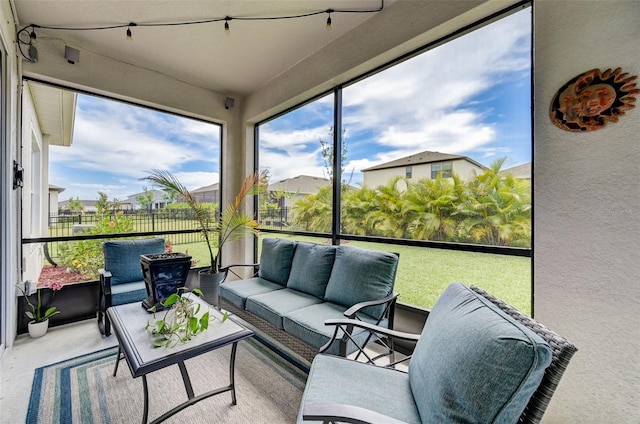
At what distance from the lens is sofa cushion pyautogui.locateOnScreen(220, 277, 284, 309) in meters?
2.68

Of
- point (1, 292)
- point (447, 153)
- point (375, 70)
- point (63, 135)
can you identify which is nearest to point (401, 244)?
point (447, 153)

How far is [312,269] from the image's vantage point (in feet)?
8.84

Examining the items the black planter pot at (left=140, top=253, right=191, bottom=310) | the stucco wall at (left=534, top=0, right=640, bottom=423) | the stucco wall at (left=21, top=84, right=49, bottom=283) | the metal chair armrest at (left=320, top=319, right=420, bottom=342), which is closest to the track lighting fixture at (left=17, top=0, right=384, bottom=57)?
the stucco wall at (left=21, top=84, right=49, bottom=283)

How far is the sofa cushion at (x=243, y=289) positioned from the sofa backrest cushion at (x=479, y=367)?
182 cm

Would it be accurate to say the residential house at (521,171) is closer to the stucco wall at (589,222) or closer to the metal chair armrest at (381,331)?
the stucco wall at (589,222)

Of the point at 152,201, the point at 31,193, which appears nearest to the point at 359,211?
the point at 152,201

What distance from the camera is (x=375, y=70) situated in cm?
282

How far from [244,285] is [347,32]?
288cm

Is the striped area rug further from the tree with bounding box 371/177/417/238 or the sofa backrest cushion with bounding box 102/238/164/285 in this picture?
the tree with bounding box 371/177/417/238

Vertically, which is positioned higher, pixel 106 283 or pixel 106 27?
pixel 106 27

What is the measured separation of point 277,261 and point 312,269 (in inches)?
22.2

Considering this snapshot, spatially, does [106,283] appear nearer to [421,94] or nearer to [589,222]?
[421,94]

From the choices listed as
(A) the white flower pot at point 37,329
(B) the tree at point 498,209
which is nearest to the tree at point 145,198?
(A) the white flower pot at point 37,329

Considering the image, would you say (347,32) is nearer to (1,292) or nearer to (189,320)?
(189,320)
